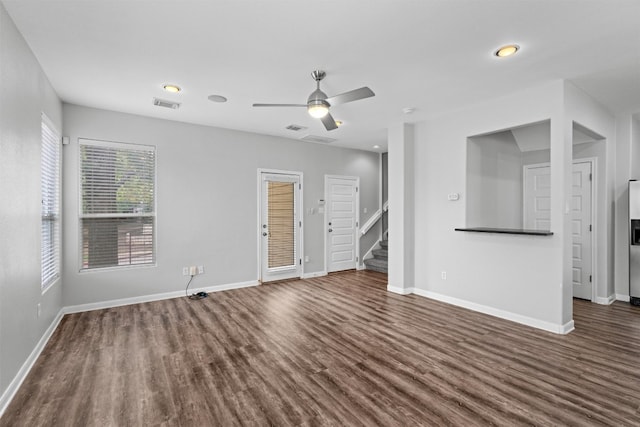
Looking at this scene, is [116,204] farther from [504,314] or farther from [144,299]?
[504,314]

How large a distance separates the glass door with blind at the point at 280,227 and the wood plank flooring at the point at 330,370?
5.92ft

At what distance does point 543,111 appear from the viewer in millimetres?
3605

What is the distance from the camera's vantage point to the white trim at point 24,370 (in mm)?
2236

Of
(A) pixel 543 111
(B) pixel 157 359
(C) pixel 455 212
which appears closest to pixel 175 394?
(B) pixel 157 359

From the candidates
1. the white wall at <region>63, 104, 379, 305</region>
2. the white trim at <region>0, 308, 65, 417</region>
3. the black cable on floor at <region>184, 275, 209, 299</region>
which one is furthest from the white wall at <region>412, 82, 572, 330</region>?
the white trim at <region>0, 308, 65, 417</region>

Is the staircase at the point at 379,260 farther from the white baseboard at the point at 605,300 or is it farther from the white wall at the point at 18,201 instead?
the white wall at the point at 18,201

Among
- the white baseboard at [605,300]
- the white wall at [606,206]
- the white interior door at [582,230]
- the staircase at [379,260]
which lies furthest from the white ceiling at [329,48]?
the staircase at [379,260]

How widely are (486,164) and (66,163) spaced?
599 centimetres

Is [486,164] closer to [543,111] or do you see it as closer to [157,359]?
[543,111]

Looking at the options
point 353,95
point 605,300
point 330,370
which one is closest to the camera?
point 330,370

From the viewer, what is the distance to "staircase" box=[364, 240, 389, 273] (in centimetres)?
693

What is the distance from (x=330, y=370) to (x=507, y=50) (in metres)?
3.24

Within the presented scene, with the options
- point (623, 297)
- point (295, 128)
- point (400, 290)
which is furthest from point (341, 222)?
point (623, 297)

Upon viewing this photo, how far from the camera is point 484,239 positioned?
421 cm
